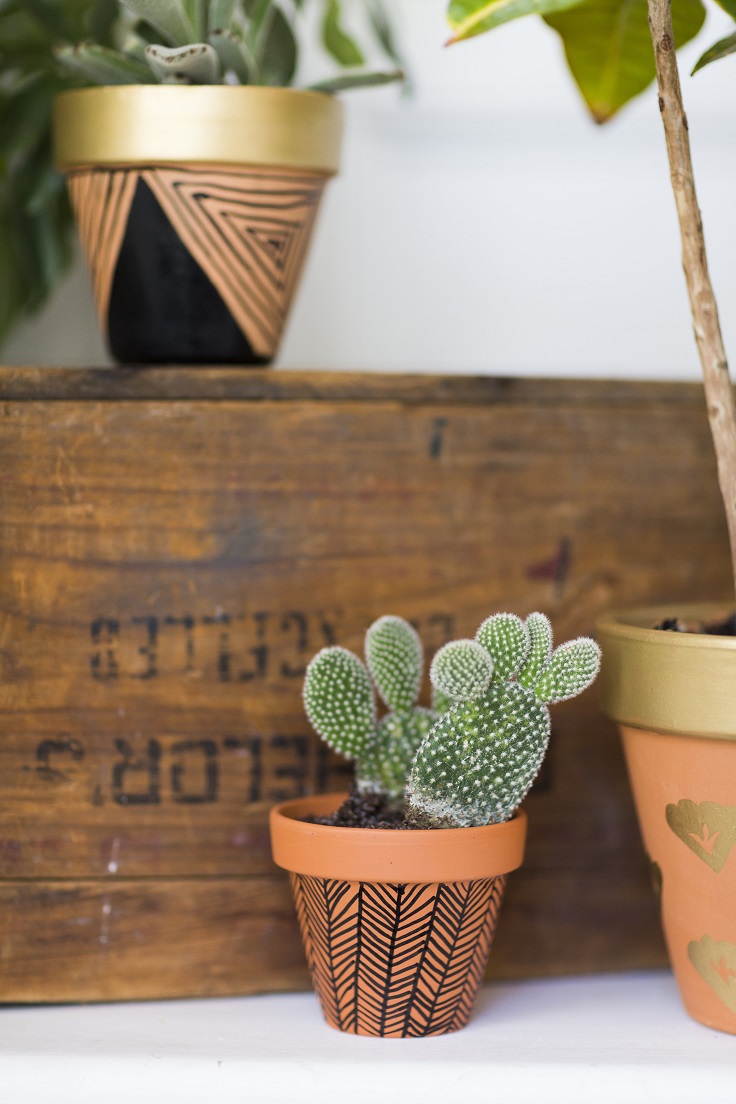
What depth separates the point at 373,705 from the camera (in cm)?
77

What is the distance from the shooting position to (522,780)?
0.69 meters

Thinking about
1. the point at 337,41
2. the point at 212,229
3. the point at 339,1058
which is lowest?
the point at 339,1058

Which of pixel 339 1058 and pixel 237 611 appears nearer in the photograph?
pixel 339 1058

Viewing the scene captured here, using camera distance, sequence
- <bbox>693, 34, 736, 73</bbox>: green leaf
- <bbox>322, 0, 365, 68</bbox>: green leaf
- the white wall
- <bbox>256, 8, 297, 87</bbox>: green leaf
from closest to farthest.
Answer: <bbox>693, 34, 736, 73</bbox>: green leaf, <bbox>256, 8, 297, 87</bbox>: green leaf, <bbox>322, 0, 365, 68</bbox>: green leaf, the white wall

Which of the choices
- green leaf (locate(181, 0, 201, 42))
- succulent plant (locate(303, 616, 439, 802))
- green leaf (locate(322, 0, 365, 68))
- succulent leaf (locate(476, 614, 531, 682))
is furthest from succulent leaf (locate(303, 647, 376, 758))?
green leaf (locate(322, 0, 365, 68))

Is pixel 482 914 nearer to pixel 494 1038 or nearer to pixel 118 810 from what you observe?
pixel 494 1038

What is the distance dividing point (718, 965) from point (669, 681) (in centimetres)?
20

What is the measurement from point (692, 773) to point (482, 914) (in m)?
0.17

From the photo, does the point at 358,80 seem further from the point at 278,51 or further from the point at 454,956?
the point at 454,956

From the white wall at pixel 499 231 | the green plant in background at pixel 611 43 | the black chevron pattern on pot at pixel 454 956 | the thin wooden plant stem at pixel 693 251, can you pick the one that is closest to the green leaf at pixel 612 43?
the green plant in background at pixel 611 43

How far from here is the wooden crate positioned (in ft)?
2.59

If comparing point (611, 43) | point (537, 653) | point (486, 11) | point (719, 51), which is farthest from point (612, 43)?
point (537, 653)

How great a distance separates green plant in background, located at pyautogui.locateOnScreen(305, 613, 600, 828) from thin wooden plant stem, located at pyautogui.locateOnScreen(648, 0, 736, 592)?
0.53ft

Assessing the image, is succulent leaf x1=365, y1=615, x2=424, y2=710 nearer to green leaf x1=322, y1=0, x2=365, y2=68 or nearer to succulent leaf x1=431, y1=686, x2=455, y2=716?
succulent leaf x1=431, y1=686, x2=455, y2=716
